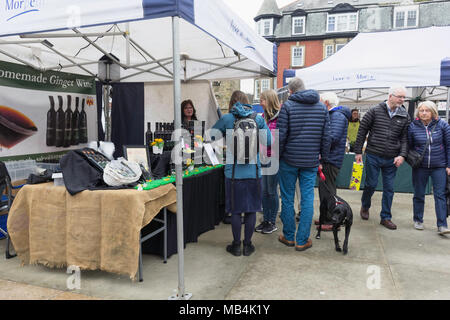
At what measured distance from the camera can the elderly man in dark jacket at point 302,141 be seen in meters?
3.31

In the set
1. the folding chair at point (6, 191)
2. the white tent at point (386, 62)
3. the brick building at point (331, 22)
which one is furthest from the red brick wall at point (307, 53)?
the folding chair at point (6, 191)

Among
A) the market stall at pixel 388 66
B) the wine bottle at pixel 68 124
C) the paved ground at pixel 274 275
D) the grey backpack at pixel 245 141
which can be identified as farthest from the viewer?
the market stall at pixel 388 66

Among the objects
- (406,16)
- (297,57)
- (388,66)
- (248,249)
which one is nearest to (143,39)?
(248,249)

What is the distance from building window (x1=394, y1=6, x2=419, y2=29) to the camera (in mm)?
23516

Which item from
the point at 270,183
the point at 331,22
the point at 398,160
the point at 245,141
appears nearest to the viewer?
the point at 245,141

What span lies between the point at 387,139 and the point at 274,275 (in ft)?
7.73

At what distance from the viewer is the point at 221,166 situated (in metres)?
4.17

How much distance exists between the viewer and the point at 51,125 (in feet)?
15.3

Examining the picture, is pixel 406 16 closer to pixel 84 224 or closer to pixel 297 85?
pixel 297 85

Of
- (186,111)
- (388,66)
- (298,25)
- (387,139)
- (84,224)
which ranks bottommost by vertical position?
(84,224)

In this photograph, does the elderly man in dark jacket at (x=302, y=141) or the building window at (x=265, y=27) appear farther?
the building window at (x=265, y=27)

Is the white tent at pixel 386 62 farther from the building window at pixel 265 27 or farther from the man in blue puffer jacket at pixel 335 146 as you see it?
the building window at pixel 265 27

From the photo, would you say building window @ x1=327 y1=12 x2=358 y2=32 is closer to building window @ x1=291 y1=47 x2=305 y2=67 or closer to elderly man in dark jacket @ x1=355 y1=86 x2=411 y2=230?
building window @ x1=291 y1=47 x2=305 y2=67

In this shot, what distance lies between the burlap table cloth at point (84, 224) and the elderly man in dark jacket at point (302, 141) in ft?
3.93
